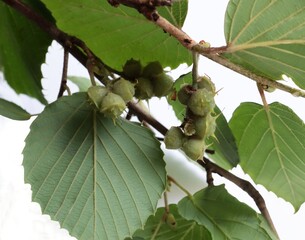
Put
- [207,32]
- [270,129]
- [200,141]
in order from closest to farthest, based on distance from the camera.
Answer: [200,141] < [270,129] < [207,32]

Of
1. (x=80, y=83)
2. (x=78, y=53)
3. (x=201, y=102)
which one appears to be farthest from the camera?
(x=80, y=83)

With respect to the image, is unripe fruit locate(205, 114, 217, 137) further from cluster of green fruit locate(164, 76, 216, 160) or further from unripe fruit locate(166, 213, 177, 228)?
unripe fruit locate(166, 213, 177, 228)

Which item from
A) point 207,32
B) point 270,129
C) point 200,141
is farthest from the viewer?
point 207,32

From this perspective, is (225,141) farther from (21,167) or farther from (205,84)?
(21,167)

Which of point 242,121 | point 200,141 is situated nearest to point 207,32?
point 242,121

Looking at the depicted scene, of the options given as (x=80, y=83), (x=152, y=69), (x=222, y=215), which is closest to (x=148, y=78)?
(x=152, y=69)

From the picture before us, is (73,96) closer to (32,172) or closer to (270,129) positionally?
(32,172)
